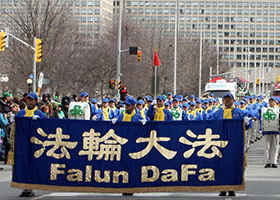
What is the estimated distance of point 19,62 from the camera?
46688 mm

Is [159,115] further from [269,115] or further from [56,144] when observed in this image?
[56,144]

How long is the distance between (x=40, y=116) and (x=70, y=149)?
2.87 ft

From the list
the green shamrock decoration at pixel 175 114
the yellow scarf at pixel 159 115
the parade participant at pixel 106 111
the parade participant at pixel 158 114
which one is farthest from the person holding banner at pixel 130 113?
the parade participant at pixel 106 111

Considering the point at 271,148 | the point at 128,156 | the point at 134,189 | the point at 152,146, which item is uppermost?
the point at 152,146

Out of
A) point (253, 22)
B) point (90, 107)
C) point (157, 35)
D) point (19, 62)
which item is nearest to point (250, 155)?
point (90, 107)

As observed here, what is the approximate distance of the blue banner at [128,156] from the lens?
10.1 meters

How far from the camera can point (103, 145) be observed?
404 inches

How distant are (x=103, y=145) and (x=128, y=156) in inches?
17.9

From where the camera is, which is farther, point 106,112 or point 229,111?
point 106,112

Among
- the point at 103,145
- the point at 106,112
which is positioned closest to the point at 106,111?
the point at 106,112

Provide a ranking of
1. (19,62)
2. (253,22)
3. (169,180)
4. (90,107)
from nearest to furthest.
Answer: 1. (169,180)
2. (90,107)
3. (19,62)
4. (253,22)

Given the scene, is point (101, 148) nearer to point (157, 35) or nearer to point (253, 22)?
point (157, 35)

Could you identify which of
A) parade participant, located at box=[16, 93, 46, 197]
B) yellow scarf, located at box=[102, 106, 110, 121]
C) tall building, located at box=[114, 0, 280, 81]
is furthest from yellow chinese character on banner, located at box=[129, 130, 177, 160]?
tall building, located at box=[114, 0, 280, 81]

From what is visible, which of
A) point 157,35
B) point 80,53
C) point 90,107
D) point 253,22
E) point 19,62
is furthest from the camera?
point 253,22
